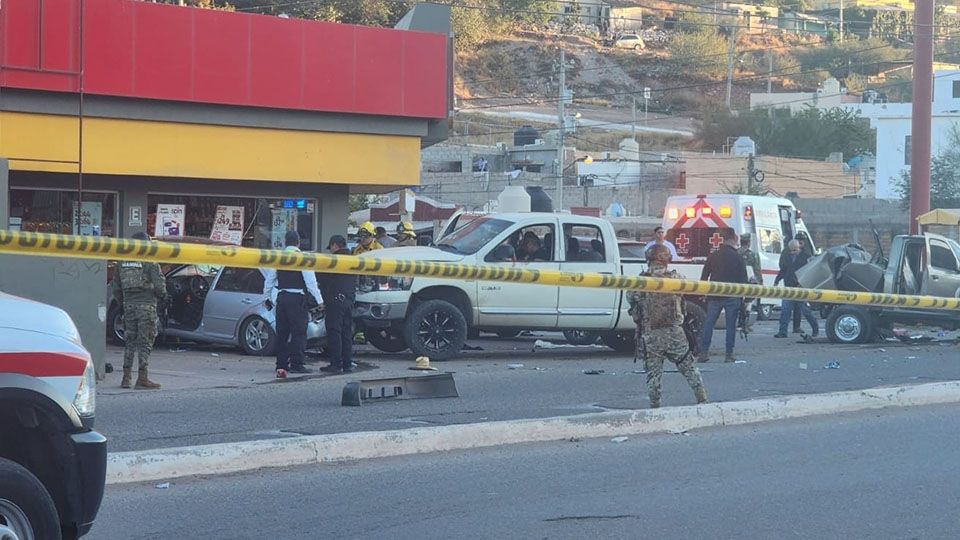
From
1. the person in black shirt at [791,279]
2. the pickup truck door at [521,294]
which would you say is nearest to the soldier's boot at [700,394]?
the pickup truck door at [521,294]

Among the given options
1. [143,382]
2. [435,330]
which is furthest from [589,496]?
[435,330]

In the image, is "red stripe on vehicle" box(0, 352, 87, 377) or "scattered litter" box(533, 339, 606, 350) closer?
"red stripe on vehicle" box(0, 352, 87, 377)

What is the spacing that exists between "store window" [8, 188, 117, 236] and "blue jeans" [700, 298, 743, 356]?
28.4ft

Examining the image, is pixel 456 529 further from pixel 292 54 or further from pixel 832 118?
pixel 832 118

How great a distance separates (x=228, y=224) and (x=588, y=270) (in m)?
5.68

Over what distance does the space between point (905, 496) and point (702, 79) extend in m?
94.6

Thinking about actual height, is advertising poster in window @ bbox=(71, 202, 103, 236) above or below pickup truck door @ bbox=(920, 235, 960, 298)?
above

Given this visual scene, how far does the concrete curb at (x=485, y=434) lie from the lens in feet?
28.4

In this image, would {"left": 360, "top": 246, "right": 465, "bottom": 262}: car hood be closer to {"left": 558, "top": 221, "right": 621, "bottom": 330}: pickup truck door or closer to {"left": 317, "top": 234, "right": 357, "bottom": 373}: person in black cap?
{"left": 317, "top": 234, "right": 357, "bottom": 373}: person in black cap

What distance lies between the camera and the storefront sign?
18125 millimetres

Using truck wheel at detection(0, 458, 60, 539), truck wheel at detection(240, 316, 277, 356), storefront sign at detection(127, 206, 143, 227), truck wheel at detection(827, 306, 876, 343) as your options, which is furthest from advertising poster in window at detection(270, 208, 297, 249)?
truck wheel at detection(0, 458, 60, 539)

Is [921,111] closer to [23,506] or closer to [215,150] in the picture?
[215,150]

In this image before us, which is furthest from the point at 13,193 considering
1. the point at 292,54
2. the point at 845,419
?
the point at 845,419

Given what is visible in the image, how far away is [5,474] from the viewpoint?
16.9ft
